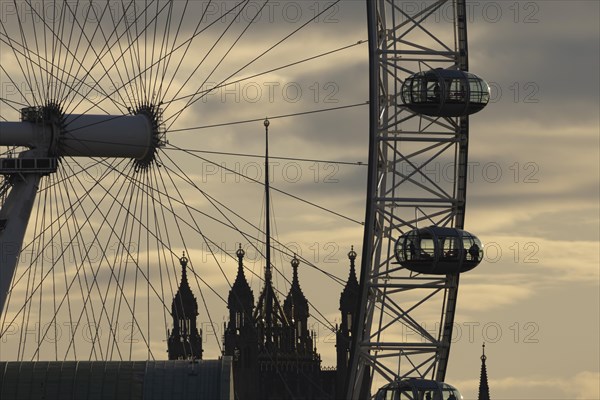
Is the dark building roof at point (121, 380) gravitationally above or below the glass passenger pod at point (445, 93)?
below

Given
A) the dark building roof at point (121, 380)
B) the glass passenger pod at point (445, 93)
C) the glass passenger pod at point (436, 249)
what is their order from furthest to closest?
the dark building roof at point (121, 380)
the glass passenger pod at point (436, 249)
the glass passenger pod at point (445, 93)

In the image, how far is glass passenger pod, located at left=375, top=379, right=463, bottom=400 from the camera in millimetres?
106750

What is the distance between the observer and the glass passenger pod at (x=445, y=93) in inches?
4176

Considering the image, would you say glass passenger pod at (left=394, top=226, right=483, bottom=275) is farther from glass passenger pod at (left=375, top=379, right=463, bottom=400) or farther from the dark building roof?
the dark building roof

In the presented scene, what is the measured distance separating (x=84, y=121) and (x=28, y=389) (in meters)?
35.8

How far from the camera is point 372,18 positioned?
105 metres

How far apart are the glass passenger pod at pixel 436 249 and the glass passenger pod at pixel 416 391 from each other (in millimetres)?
4752

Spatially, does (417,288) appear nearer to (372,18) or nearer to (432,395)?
(432,395)

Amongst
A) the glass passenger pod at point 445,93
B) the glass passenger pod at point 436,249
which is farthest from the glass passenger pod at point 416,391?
the glass passenger pod at point 445,93

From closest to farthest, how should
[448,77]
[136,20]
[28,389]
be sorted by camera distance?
[136,20] → [448,77] → [28,389]

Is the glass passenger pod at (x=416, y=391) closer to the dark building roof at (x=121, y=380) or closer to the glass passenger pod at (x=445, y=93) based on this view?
the glass passenger pod at (x=445, y=93)

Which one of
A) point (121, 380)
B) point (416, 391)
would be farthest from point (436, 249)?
point (121, 380)

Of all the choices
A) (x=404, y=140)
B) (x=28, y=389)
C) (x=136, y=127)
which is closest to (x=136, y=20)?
(x=136, y=127)

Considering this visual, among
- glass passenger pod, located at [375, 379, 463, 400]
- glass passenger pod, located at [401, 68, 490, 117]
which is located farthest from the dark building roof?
glass passenger pod, located at [401, 68, 490, 117]
